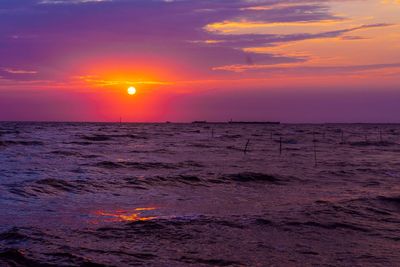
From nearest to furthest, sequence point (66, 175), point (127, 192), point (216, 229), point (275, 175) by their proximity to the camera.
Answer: point (216, 229), point (127, 192), point (66, 175), point (275, 175)

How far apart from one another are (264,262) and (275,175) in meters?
16.7

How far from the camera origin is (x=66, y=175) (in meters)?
23.1

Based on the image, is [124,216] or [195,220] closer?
[195,220]

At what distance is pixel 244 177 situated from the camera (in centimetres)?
2459

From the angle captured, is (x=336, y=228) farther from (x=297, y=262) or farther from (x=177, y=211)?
(x=177, y=211)

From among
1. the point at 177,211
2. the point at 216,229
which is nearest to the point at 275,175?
the point at 177,211

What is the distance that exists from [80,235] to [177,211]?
4.16 meters

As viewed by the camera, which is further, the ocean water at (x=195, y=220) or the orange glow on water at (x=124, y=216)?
the orange glow on water at (x=124, y=216)

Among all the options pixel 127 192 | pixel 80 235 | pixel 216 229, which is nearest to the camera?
pixel 80 235

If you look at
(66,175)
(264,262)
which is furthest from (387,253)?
(66,175)

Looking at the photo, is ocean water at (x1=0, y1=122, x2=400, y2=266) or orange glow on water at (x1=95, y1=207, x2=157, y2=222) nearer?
ocean water at (x1=0, y1=122, x2=400, y2=266)

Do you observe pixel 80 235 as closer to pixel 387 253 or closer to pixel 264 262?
pixel 264 262

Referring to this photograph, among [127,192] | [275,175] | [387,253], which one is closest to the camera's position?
[387,253]

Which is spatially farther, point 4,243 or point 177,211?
point 177,211
